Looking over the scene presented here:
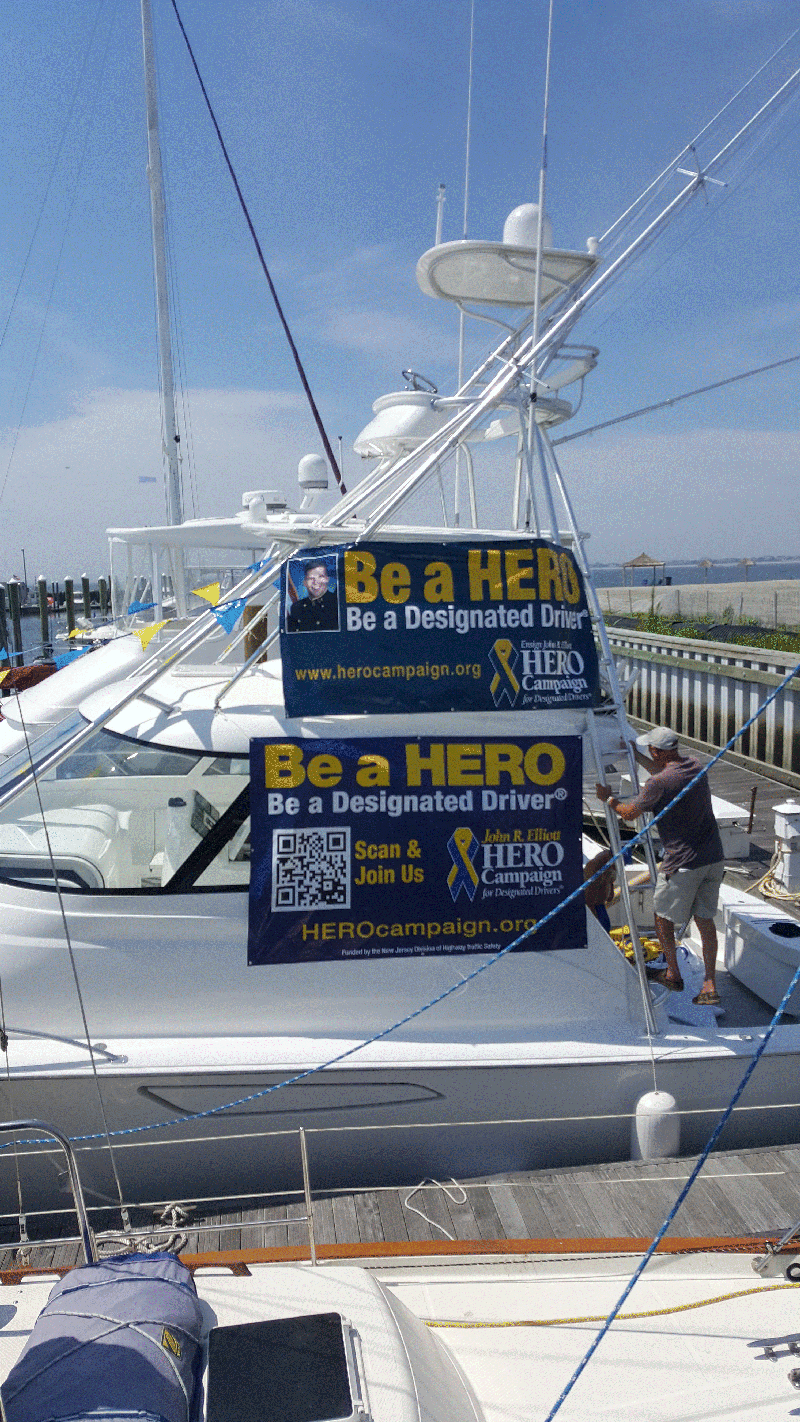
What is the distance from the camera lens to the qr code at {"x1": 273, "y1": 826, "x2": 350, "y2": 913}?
3.86 m

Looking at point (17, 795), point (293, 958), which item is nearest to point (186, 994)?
point (293, 958)

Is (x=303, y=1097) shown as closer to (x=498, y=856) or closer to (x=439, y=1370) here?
(x=498, y=856)

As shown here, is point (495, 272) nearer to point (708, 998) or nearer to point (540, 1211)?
point (708, 998)

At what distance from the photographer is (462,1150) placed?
150 inches

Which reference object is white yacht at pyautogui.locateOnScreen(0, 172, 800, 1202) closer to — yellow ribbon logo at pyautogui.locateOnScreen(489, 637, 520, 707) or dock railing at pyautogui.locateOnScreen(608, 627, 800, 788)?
yellow ribbon logo at pyautogui.locateOnScreen(489, 637, 520, 707)

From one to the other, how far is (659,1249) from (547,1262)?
35cm

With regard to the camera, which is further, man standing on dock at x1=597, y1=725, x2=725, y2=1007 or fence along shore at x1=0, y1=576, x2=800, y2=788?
fence along shore at x1=0, y1=576, x2=800, y2=788

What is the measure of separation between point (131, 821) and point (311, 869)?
879 millimetres

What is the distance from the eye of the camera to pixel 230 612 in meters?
4.34

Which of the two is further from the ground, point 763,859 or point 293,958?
point 293,958

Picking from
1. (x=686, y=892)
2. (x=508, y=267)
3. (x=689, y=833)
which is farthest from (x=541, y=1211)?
(x=508, y=267)

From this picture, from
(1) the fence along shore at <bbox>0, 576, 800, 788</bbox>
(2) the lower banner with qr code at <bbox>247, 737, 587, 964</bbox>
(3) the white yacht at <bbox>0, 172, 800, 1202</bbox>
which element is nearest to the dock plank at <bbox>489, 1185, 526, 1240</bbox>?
(3) the white yacht at <bbox>0, 172, 800, 1202</bbox>

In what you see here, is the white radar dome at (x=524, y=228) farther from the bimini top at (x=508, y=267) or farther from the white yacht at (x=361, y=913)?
the white yacht at (x=361, y=913)

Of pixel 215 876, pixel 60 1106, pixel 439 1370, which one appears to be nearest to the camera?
pixel 439 1370
